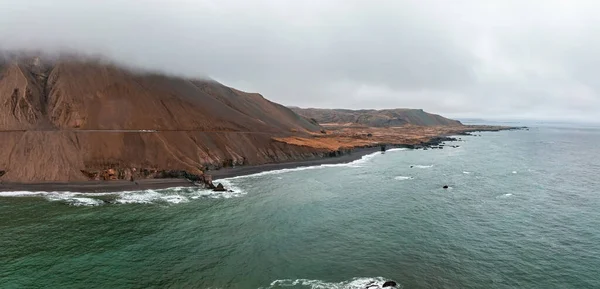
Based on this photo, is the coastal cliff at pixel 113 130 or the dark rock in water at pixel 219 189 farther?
the coastal cliff at pixel 113 130

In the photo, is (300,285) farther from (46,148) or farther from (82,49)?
(82,49)

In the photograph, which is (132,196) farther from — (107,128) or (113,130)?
(107,128)

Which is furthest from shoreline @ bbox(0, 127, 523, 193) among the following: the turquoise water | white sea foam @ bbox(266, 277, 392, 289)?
white sea foam @ bbox(266, 277, 392, 289)

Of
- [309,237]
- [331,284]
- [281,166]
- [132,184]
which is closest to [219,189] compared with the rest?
[132,184]

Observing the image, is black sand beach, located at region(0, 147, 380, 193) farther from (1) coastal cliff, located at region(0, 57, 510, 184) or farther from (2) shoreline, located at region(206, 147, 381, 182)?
(1) coastal cliff, located at region(0, 57, 510, 184)

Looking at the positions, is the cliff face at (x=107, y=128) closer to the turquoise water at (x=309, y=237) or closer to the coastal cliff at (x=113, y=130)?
the coastal cliff at (x=113, y=130)

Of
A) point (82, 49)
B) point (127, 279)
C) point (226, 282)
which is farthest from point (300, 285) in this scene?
point (82, 49)

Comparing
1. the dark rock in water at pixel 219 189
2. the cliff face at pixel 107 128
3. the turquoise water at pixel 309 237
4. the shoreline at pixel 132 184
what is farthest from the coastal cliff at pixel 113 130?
the turquoise water at pixel 309 237
